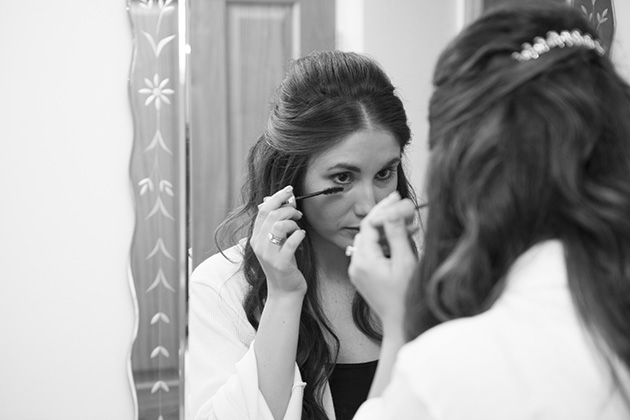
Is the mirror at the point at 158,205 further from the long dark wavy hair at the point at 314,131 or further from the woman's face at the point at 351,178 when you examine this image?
the woman's face at the point at 351,178

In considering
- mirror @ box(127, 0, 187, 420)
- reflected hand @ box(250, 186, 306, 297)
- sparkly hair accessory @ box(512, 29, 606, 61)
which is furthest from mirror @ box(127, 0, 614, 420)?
sparkly hair accessory @ box(512, 29, 606, 61)

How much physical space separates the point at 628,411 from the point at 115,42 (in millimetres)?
1874

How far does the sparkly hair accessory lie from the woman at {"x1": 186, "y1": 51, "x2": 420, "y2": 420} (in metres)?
0.58

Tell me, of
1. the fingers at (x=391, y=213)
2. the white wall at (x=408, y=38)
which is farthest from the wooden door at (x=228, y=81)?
the fingers at (x=391, y=213)

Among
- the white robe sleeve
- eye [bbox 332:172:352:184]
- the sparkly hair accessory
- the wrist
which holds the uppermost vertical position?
the sparkly hair accessory

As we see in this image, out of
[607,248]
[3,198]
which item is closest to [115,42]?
[3,198]

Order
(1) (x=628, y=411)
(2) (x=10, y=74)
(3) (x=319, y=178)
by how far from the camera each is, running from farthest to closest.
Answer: (2) (x=10, y=74), (3) (x=319, y=178), (1) (x=628, y=411)

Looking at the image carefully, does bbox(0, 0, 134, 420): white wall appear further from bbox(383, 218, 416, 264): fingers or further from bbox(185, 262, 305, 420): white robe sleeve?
bbox(383, 218, 416, 264): fingers

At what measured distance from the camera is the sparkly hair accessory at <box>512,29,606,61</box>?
2.39ft

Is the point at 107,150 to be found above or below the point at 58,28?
below

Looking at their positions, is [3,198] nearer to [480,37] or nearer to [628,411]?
[480,37]

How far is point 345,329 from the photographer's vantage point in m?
1.38

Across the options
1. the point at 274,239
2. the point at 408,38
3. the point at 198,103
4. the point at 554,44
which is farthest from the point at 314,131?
the point at 408,38

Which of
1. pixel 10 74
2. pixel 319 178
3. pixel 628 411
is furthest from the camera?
pixel 10 74
